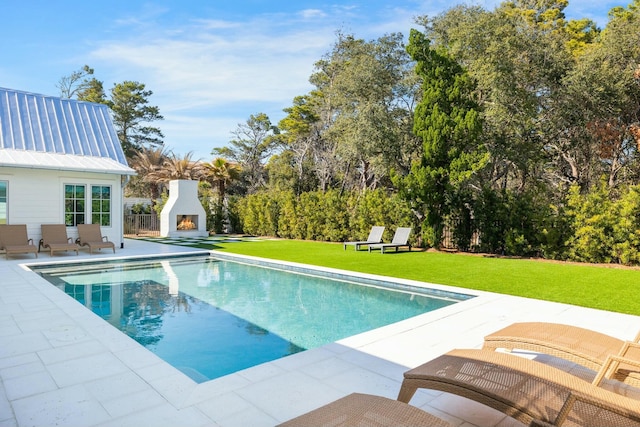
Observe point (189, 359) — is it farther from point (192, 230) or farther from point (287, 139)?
point (287, 139)

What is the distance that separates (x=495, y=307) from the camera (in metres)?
7.02

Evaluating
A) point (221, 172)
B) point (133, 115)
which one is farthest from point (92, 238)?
point (133, 115)

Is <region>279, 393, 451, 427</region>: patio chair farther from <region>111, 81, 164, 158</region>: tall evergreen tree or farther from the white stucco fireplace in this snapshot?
<region>111, 81, 164, 158</region>: tall evergreen tree

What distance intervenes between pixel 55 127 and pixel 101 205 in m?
3.62

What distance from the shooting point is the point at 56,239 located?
46.8 ft

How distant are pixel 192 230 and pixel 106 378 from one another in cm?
2059

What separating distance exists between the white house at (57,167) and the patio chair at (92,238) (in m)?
0.53

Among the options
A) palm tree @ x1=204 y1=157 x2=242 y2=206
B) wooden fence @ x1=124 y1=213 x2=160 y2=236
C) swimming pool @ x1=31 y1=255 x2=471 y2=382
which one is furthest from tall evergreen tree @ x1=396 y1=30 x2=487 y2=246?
wooden fence @ x1=124 y1=213 x2=160 y2=236

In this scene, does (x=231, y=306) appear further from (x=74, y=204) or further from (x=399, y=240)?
(x=74, y=204)

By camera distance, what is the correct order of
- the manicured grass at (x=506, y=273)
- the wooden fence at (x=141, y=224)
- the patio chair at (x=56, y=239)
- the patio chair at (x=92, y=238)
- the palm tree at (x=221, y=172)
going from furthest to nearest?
the palm tree at (x=221, y=172) → the wooden fence at (x=141, y=224) → the patio chair at (x=92, y=238) → the patio chair at (x=56, y=239) → the manicured grass at (x=506, y=273)

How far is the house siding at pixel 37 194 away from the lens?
1397 cm

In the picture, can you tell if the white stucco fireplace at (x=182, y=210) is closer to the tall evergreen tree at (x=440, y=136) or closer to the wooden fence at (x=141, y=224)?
the wooden fence at (x=141, y=224)

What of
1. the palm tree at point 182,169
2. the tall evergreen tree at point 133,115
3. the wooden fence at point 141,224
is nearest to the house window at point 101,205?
the wooden fence at point 141,224

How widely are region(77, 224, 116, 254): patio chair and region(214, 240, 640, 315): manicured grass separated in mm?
4641
